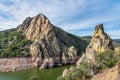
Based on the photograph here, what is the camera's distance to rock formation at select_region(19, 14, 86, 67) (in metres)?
129

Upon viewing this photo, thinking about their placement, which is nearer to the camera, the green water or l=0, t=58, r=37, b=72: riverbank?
the green water

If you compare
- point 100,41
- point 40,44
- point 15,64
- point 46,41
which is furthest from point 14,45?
point 100,41

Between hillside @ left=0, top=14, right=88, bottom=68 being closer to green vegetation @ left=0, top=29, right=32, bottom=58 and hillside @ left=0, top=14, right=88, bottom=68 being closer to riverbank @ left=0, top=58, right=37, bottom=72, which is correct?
green vegetation @ left=0, top=29, right=32, bottom=58

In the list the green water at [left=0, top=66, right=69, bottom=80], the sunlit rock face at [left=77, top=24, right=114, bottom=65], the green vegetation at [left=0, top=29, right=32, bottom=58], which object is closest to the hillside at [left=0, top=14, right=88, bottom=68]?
the green vegetation at [left=0, top=29, right=32, bottom=58]

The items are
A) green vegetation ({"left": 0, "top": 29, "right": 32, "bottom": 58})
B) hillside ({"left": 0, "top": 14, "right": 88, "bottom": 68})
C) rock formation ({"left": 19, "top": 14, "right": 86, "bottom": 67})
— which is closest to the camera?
hillside ({"left": 0, "top": 14, "right": 88, "bottom": 68})

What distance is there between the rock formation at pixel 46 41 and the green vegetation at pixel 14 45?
3.84 meters

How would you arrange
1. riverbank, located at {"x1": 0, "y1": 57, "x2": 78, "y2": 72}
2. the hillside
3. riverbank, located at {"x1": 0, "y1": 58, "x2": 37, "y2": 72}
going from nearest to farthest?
1. riverbank, located at {"x1": 0, "y1": 58, "x2": 37, "y2": 72}
2. riverbank, located at {"x1": 0, "y1": 57, "x2": 78, "y2": 72}
3. the hillside

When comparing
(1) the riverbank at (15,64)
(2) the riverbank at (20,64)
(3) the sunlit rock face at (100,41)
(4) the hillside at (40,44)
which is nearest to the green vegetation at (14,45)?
(4) the hillside at (40,44)

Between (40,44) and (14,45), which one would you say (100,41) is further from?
(14,45)

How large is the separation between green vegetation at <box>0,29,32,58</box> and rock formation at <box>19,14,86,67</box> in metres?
3.84

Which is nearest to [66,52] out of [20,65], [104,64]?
[20,65]

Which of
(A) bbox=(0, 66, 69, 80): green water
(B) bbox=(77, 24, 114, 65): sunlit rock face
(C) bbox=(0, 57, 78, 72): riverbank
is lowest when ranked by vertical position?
(A) bbox=(0, 66, 69, 80): green water

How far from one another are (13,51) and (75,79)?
91.2 meters

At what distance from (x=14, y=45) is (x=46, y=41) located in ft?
60.0
